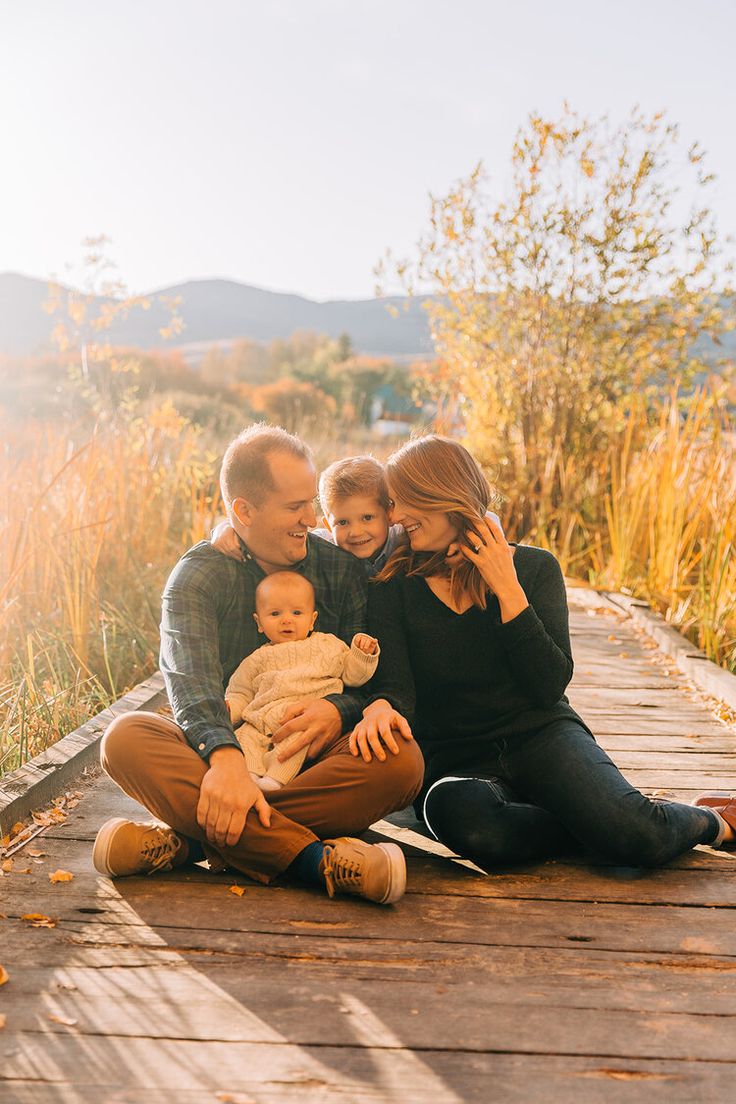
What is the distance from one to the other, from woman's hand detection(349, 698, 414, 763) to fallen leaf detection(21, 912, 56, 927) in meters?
0.80

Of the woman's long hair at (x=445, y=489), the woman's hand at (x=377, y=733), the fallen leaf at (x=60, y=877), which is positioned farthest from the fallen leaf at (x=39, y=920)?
the woman's long hair at (x=445, y=489)

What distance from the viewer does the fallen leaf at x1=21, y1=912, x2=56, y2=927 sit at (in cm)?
227

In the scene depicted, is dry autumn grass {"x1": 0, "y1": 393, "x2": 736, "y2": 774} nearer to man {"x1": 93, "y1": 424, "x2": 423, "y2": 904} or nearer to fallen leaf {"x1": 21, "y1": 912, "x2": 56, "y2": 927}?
man {"x1": 93, "y1": 424, "x2": 423, "y2": 904}

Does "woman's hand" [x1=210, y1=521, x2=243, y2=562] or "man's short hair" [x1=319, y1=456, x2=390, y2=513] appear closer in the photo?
"woman's hand" [x1=210, y1=521, x2=243, y2=562]

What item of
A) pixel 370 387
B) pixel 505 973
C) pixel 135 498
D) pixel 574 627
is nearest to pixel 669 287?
pixel 574 627

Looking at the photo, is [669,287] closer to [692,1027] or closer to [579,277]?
[579,277]

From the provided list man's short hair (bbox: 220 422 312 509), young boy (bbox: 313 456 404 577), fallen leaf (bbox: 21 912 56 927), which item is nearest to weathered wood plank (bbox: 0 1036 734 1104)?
fallen leaf (bbox: 21 912 56 927)

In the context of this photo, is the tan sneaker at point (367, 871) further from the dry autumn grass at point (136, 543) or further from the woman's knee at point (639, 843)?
the dry autumn grass at point (136, 543)

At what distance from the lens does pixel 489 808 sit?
267 cm

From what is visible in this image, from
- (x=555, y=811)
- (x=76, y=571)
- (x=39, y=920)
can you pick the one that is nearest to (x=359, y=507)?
(x=555, y=811)

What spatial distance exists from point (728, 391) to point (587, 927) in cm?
482

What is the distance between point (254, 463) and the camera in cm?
286

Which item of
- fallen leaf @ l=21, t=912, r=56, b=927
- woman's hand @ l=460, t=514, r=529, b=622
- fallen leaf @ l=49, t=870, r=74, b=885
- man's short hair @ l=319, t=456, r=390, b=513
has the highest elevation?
man's short hair @ l=319, t=456, r=390, b=513

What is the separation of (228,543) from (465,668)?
749 mm
